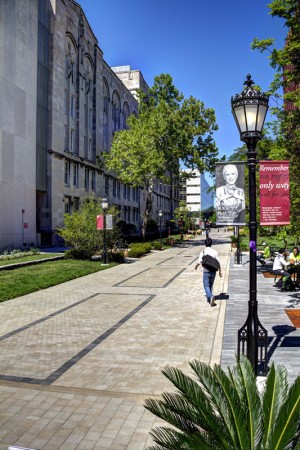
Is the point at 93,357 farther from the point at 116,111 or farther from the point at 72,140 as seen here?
the point at 116,111

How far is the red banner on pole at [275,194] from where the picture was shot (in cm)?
648

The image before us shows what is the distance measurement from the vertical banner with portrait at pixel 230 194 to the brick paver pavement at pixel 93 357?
239cm

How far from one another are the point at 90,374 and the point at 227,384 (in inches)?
136

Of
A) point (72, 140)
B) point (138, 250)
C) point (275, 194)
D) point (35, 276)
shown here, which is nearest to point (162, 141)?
point (72, 140)

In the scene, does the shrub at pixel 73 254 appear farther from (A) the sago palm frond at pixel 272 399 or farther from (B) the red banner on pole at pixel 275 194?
(A) the sago palm frond at pixel 272 399

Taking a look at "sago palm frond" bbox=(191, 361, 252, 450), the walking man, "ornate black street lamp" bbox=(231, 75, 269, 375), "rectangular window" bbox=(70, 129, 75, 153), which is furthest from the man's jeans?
"rectangular window" bbox=(70, 129, 75, 153)

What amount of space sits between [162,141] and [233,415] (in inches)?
1473

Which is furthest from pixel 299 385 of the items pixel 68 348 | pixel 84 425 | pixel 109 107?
pixel 109 107

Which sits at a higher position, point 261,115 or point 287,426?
point 261,115

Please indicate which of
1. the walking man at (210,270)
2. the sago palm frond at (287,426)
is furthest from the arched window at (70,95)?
the sago palm frond at (287,426)

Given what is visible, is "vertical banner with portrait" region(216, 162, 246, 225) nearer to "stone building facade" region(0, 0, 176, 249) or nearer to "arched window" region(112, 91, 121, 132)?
"stone building facade" region(0, 0, 176, 249)

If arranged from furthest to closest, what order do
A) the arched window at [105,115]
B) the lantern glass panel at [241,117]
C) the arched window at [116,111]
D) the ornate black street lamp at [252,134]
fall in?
the arched window at [116,111] → the arched window at [105,115] → the lantern glass panel at [241,117] → the ornate black street lamp at [252,134]

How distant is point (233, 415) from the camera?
3.00 meters

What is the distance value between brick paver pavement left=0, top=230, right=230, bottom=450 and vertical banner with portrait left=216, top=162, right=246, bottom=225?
2.39 meters
